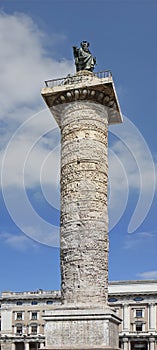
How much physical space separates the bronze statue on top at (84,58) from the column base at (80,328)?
7.73 m

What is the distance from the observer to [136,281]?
1710 inches

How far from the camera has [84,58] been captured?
15.7m

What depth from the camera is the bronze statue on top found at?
15648 millimetres

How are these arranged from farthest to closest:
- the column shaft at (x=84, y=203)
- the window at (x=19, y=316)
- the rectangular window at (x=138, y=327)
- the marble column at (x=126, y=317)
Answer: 1. the window at (x=19, y=316)
2. the marble column at (x=126, y=317)
3. the rectangular window at (x=138, y=327)
4. the column shaft at (x=84, y=203)

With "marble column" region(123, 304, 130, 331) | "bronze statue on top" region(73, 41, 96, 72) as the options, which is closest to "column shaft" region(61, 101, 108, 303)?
"bronze statue on top" region(73, 41, 96, 72)

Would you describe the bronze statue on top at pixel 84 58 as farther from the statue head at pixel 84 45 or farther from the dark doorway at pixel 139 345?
the dark doorway at pixel 139 345

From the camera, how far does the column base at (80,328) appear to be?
40.5ft

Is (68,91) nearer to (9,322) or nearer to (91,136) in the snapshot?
(91,136)

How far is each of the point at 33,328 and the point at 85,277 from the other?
33.4m

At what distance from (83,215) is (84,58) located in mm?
5517

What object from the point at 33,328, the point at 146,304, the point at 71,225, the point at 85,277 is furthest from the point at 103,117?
the point at 33,328

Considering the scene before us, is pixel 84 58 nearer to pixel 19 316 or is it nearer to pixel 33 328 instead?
pixel 33 328

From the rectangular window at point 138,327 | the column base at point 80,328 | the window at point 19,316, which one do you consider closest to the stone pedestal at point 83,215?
the column base at point 80,328

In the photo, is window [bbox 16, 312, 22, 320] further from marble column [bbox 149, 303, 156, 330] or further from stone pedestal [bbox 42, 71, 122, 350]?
stone pedestal [bbox 42, 71, 122, 350]
